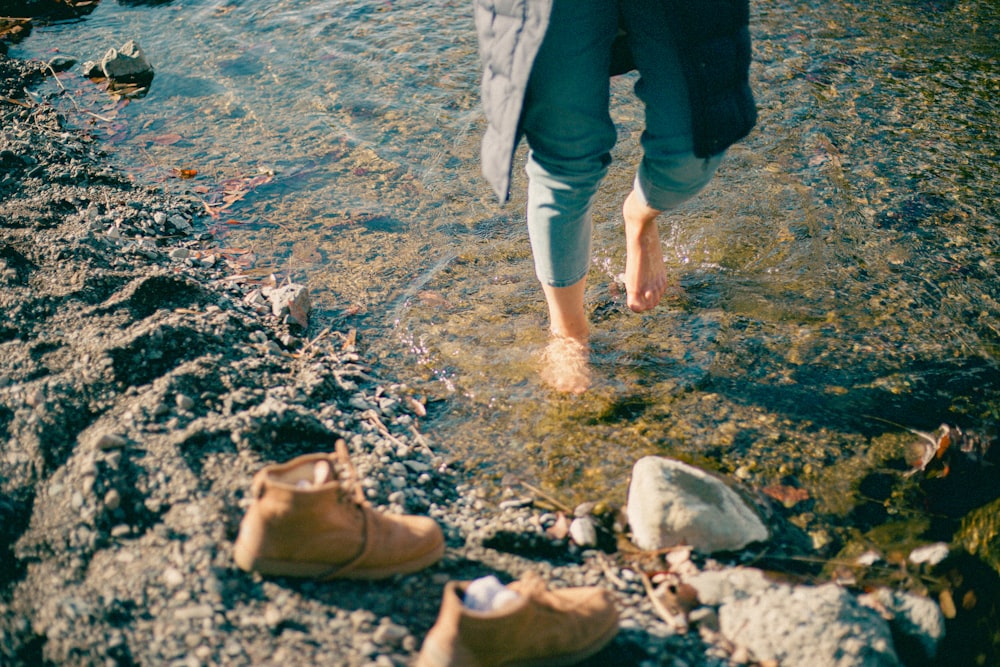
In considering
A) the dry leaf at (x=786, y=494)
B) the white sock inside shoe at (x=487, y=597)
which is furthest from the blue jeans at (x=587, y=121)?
the white sock inside shoe at (x=487, y=597)

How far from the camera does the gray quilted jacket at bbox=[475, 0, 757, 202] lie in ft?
5.82

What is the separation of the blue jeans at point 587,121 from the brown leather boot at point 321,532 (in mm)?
897

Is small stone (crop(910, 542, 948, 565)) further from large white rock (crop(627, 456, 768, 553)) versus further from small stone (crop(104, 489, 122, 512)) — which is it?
small stone (crop(104, 489, 122, 512))

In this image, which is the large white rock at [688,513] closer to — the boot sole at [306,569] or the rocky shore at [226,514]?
the rocky shore at [226,514]

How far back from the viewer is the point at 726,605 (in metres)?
1.79

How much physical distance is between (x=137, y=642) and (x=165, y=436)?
62 cm

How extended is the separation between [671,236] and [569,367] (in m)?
0.95

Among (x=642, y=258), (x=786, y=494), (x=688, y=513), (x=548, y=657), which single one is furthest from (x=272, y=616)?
(x=642, y=258)

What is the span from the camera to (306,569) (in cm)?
167

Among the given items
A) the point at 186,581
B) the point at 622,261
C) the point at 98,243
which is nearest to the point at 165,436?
the point at 186,581

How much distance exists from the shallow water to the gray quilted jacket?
89 centimetres

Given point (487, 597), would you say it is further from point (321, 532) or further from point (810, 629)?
point (810, 629)

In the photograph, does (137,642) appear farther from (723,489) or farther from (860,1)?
(860,1)

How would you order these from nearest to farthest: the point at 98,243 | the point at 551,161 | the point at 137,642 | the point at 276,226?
the point at 137,642 < the point at 551,161 < the point at 98,243 < the point at 276,226
